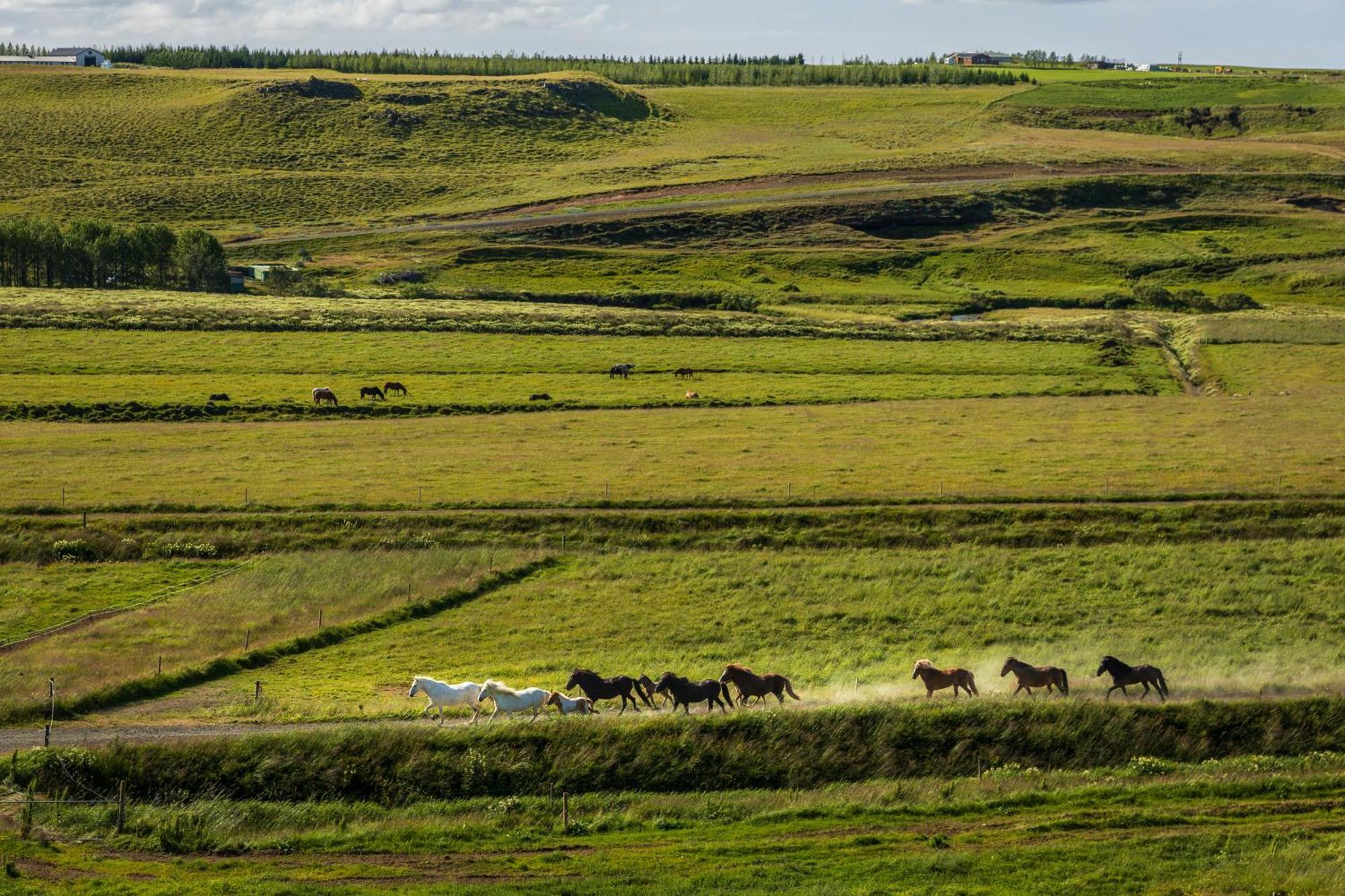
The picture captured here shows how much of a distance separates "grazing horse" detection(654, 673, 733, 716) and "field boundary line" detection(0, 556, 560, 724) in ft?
36.6

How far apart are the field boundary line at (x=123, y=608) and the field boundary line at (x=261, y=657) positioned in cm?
500

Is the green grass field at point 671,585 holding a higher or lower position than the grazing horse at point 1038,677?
lower

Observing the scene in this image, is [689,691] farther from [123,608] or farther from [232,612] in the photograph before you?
[123,608]

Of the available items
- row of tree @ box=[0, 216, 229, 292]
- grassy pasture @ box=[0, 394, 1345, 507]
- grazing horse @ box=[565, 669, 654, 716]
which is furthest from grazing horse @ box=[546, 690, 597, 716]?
row of tree @ box=[0, 216, 229, 292]

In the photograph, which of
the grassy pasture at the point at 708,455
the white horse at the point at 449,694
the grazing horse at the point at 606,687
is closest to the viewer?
the white horse at the point at 449,694

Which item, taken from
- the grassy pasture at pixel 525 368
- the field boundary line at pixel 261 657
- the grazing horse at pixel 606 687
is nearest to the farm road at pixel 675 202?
the grassy pasture at pixel 525 368

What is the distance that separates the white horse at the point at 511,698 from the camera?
1102 inches

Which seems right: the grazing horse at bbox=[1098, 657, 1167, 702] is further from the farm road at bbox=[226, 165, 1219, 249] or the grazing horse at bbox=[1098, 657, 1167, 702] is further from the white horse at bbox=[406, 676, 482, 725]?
the farm road at bbox=[226, 165, 1219, 249]

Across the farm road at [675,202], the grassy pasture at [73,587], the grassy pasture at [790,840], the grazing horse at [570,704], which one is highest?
the farm road at [675,202]

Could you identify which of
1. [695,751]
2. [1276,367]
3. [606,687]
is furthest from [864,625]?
[1276,367]

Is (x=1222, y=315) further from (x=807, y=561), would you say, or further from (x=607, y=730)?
(x=607, y=730)

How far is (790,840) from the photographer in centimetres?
2358

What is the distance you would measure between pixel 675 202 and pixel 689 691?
5403 inches

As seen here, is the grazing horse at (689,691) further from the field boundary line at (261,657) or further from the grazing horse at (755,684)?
the field boundary line at (261,657)
